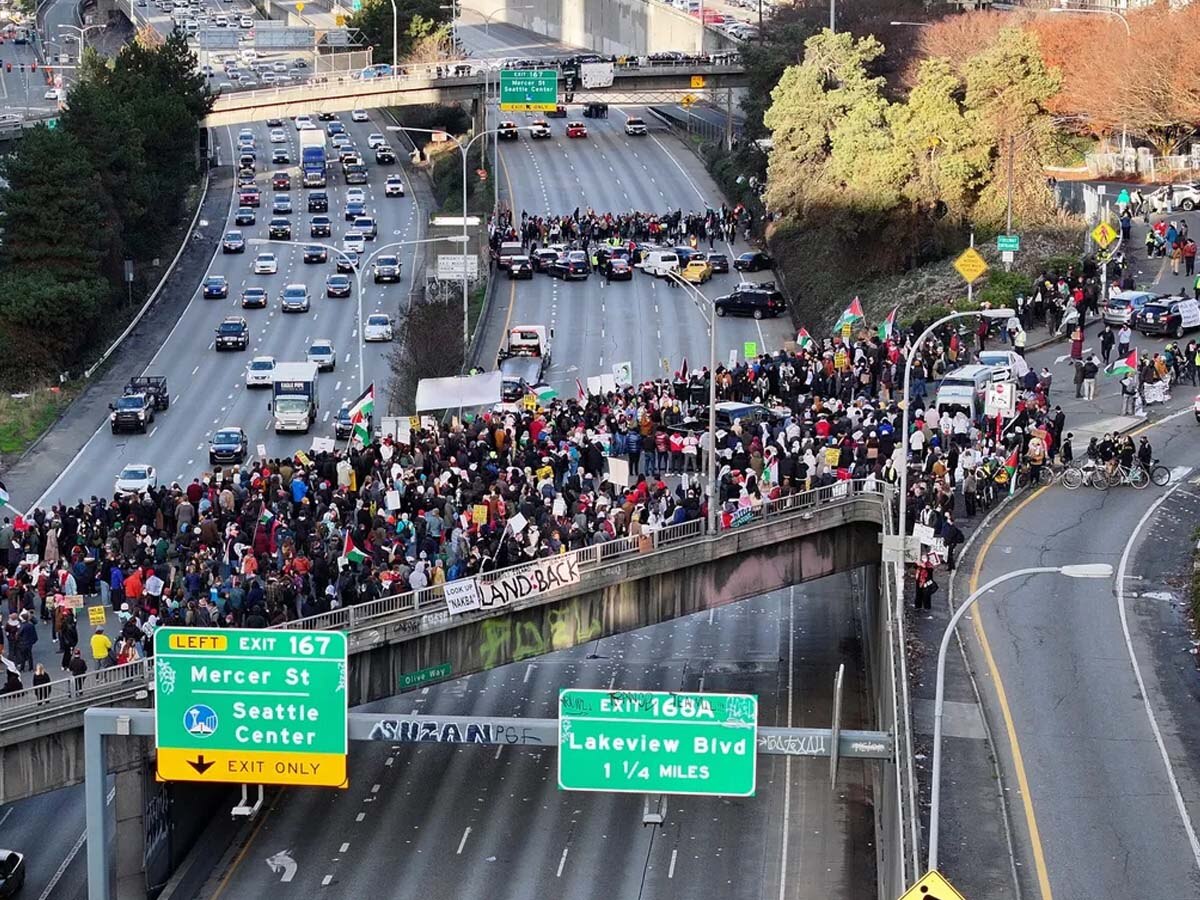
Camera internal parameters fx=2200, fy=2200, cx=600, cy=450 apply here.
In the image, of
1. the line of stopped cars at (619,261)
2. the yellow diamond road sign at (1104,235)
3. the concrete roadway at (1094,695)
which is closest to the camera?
the concrete roadway at (1094,695)

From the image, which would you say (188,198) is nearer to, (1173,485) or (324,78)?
(324,78)

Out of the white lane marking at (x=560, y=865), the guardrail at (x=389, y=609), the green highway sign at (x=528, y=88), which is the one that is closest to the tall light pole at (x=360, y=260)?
the green highway sign at (x=528, y=88)

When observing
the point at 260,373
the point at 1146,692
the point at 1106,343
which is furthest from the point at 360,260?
the point at 1146,692

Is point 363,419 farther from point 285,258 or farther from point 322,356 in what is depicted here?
point 285,258

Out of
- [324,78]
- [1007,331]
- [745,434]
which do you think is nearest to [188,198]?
[324,78]

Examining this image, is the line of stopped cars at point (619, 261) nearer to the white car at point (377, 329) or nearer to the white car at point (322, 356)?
the white car at point (377, 329)

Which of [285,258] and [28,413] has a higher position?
[285,258]
